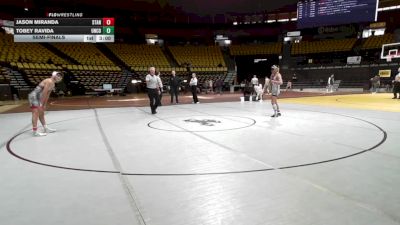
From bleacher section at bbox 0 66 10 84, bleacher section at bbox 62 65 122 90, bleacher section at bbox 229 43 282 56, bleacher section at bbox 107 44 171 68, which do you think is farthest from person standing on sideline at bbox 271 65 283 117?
bleacher section at bbox 229 43 282 56

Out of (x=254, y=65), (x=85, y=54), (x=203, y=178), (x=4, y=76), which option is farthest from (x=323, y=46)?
(x=203, y=178)

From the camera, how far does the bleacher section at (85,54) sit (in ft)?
89.5

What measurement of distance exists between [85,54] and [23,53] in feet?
18.9

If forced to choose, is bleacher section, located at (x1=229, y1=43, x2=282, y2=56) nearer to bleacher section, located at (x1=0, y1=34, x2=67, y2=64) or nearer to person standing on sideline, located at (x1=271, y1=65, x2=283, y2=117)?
bleacher section, located at (x1=0, y1=34, x2=67, y2=64)

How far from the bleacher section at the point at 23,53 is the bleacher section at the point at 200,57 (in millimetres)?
13540

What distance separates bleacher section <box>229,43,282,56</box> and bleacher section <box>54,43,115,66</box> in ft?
54.4

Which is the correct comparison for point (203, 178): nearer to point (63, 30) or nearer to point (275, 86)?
point (275, 86)

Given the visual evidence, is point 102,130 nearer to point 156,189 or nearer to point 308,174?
point 156,189

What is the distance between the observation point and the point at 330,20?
2362 cm

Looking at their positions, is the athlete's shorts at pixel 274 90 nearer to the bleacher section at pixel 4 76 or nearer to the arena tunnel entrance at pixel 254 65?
the bleacher section at pixel 4 76

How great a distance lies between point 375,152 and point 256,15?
38243 millimetres

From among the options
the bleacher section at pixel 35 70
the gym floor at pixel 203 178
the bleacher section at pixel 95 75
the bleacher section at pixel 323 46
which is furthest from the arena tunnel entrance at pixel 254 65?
the gym floor at pixel 203 178

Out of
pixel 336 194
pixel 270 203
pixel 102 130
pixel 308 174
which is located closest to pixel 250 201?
pixel 270 203
